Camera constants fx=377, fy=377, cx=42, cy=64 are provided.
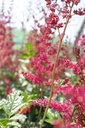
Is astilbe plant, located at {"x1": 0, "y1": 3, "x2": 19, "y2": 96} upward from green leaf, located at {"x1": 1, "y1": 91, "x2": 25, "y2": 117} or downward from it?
downward

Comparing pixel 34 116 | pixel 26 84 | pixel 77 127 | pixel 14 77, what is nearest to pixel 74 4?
pixel 77 127

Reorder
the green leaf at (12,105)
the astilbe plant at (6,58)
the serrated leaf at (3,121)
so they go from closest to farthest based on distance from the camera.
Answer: the serrated leaf at (3,121)
the green leaf at (12,105)
the astilbe plant at (6,58)

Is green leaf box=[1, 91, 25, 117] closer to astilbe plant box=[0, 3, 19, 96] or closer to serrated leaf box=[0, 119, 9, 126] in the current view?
serrated leaf box=[0, 119, 9, 126]

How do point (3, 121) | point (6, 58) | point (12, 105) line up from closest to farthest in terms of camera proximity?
point (3, 121) < point (12, 105) < point (6, 58)

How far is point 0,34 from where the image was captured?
209 inches

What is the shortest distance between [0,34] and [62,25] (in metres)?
2.92

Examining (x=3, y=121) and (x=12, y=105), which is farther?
(x=12, y=105)

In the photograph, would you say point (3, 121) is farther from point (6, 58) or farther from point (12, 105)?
point (6, 58)

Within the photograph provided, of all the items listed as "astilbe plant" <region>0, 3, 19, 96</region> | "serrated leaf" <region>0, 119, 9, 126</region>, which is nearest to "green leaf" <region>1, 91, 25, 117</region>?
"serrated leaf" <region>0, 119, 9, 126</region>

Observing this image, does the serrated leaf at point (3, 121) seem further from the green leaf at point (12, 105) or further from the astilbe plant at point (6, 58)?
the astilbe plant at point (6, 58)

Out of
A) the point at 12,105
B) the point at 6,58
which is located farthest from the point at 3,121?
the point at 6,58

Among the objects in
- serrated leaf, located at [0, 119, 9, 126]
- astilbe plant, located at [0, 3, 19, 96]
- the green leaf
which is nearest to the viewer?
serrated leaf, located at [0, 119, 9, 126]

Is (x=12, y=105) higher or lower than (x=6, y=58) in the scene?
higher

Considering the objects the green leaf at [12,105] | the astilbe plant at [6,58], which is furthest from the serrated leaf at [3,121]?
the astilbe plant at [6,58]
